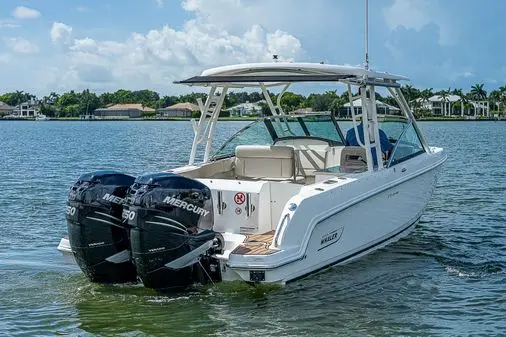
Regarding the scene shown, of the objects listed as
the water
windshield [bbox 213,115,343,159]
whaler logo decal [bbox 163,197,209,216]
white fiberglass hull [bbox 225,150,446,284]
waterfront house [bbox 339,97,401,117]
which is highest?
waterfront house [bbox 339,97,401,117]

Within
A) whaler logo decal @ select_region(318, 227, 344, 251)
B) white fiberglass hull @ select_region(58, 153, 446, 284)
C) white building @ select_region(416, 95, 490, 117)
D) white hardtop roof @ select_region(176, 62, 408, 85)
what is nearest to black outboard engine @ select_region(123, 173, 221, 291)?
white fiberglass hull @ select_region(58, 153, 446, 284)

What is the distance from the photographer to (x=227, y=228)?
369 inches

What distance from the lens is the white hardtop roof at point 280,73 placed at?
9688mm

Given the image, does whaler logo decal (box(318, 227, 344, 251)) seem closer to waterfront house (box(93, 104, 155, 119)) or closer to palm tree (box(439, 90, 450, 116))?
palm tree (box(439, 90, 450, 116))

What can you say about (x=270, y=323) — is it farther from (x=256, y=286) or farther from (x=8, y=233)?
(x=8, y=233)

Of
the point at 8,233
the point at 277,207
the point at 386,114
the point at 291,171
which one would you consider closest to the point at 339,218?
the point at 277,207

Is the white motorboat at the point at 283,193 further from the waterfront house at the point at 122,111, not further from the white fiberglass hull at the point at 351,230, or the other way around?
the waterfront house at the point at 122,111

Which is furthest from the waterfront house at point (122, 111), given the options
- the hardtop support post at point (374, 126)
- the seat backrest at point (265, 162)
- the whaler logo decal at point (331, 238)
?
the whaler logo decal at point (331, 238)

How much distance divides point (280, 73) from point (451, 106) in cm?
14676

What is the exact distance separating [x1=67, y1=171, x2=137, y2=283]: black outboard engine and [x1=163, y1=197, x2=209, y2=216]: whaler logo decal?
0.72 m

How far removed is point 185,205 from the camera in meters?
8.05

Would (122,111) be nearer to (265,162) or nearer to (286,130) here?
(286,130)

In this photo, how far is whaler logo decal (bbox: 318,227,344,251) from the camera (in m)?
9.12

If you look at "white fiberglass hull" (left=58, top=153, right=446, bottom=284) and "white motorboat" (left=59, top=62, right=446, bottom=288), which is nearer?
"white motorboat" (left=59, top=62, right=446, bottom=288)
